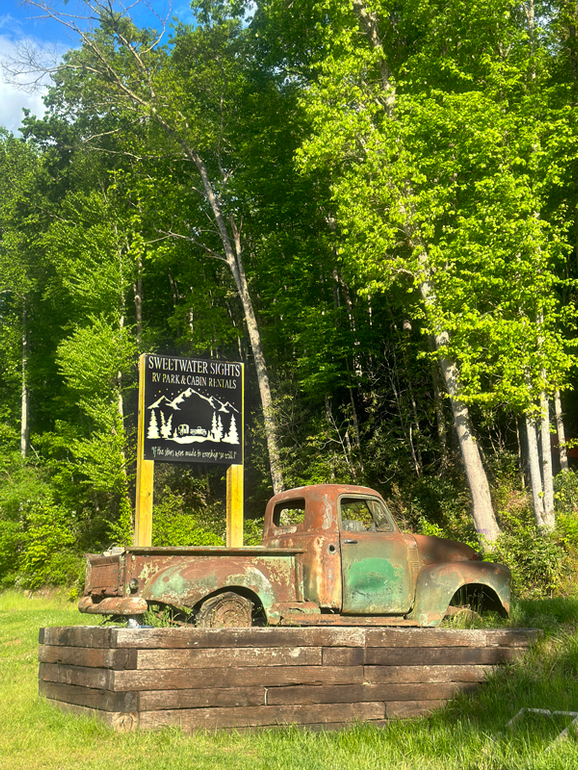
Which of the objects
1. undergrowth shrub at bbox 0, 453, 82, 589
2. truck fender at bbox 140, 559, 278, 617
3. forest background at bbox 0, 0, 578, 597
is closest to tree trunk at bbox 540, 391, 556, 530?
forest background at bbox 0, 0, 578, 597

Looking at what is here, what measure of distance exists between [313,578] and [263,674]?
1584 mm

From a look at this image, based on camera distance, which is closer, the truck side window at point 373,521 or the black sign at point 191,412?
the truck side window at point 373,521

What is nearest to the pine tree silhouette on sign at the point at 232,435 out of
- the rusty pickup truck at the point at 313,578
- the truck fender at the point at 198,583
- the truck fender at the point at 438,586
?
the rusty pickup truck at the point at 313,578

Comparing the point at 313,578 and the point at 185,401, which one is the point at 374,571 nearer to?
the point at 313,578

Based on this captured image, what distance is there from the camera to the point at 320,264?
2331cm

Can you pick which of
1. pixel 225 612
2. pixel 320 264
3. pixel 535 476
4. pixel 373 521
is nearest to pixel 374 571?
pixel 373 521

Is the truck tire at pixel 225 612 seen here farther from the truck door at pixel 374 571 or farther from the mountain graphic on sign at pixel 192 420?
the mountain graphic on sign at pixel 192 420

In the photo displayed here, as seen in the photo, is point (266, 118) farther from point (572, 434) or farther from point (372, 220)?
point (572, 434)

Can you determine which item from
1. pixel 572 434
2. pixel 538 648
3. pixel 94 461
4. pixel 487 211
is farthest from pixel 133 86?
pixel 538 648

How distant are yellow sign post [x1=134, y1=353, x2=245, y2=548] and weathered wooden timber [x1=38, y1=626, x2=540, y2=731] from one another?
3876 millimetres

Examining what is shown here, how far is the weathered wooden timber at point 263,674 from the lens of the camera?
18.9ft

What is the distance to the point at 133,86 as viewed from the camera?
23.9 metres

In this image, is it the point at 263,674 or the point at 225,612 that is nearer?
the point at 263,674

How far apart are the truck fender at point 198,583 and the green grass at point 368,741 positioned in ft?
4.29
